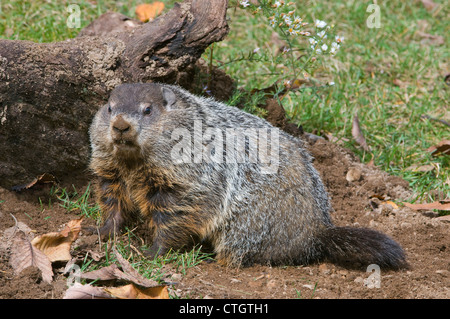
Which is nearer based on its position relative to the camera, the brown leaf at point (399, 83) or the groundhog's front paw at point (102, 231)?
the groundhog's front paw at point (102, 231)

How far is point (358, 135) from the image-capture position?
604 cm

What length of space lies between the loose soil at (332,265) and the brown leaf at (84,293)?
142 mm

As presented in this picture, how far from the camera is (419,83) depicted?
7043 millimetres

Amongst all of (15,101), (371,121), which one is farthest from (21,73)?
(371,121)

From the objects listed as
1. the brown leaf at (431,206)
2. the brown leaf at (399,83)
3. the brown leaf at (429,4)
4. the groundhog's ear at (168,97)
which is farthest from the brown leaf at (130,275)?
the brown leaf at (429,4)

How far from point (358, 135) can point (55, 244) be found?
364 centimetres

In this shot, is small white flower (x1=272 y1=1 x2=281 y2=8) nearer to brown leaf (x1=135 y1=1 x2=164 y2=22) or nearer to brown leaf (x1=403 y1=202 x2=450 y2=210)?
brown leaf (x1=403 y1=202 x2=450 y2=210)

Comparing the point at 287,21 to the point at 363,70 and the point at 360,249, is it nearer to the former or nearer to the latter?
the point at 360,249

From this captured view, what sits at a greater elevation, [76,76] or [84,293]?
[76,76]

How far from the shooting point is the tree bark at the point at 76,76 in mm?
4430

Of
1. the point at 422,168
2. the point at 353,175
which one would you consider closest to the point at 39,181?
the point at 353,175

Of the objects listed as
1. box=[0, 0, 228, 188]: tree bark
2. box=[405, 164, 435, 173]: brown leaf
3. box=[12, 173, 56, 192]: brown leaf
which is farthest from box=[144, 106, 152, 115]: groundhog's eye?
box=[405, 164, 435, 173]: brown leaf

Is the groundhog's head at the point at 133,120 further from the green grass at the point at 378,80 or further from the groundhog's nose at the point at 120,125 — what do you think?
the green grass at the point at 378,80

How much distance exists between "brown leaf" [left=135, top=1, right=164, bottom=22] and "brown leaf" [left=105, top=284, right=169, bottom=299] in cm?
446
